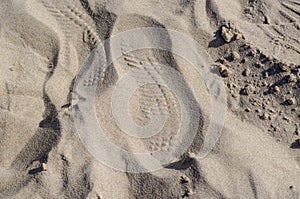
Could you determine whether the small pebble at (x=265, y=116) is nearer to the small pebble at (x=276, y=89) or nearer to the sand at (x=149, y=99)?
the sand at (x=149, y=99)

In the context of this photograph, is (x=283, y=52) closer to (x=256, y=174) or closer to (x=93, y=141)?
(x=256, y=174)

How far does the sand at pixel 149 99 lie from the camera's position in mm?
2691

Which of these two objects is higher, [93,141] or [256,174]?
[256,174]

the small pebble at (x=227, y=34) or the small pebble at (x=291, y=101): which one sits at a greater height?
the small pebble at (x=227, y=34)

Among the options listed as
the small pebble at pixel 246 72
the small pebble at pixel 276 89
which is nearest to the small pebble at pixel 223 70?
the small pebble at pixel 246 72

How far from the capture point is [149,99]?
288 cm

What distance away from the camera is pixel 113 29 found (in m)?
2.99

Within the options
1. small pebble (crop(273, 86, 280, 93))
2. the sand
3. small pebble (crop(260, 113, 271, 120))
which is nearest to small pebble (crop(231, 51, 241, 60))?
the sand

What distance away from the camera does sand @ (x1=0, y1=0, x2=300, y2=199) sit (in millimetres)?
2691

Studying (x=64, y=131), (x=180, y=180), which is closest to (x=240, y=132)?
(x=180, y=180)

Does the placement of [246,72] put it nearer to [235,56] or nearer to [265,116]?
[235,56]

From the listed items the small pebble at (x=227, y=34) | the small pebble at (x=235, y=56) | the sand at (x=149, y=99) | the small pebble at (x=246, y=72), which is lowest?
the sand at (x=149, y=99)

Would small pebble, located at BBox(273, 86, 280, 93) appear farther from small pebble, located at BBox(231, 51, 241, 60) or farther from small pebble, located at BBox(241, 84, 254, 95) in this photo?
small pebble, located at BBox(231, 51, 241, 60)

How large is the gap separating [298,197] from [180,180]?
31.0 inches
